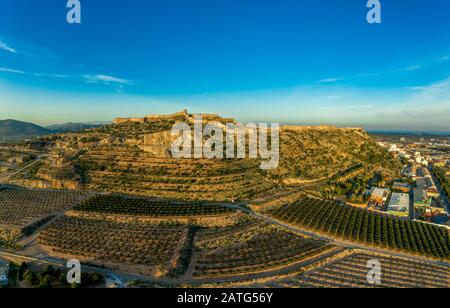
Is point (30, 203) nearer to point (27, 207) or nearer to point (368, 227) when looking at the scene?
point (27, 207)

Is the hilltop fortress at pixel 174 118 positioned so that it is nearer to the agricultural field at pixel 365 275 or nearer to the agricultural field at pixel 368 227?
the agricultural field at pixel 368 227

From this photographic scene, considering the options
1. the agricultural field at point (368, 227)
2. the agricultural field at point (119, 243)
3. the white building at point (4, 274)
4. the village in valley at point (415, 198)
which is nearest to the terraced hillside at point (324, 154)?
the village in valley at point (415, 198)

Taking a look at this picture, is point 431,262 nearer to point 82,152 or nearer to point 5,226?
point 5,226

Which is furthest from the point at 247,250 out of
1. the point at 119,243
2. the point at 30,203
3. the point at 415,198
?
the point at 415,198

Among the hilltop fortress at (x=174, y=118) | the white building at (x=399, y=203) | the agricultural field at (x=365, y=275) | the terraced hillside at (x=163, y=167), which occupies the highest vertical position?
the hilltop fortress at (x=174, y=118)

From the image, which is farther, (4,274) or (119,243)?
(119,243)

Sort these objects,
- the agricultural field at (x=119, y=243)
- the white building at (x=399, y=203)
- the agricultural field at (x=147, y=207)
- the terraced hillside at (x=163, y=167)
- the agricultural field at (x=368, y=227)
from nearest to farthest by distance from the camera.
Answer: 1. the agricultural field at (x=119, y=243)
2. the agricultural field at (x=368, y=227)
3. the agricultural field at (x=147, y=207)
4. the white building at (x=399, y=203)
5. the terraced hillside at (x=163, y=167)

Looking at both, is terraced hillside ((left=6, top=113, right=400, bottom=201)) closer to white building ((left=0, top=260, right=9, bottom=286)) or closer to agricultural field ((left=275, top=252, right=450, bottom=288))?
agricultural field ((left=275, top=252, right=450, bottom=288))
